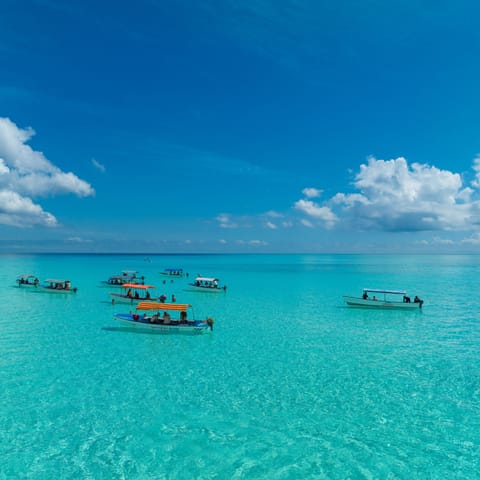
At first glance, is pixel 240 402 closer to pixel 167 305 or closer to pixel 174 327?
pixel 174 327

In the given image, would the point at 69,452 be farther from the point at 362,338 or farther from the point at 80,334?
the point at 362,338

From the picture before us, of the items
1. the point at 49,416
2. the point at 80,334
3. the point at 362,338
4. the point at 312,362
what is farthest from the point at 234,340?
the point at 49,416

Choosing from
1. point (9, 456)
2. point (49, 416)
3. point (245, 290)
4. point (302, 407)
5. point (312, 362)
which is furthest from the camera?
point (245, 290)

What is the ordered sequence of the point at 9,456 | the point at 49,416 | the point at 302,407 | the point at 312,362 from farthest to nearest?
1. the point at 312,362
2. the point at 302,407
3. the point at 49,416
4. the point at 9,456

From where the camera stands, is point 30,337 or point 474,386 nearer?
point 474,386

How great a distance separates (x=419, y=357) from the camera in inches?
1162

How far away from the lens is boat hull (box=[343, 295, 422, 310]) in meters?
52.5

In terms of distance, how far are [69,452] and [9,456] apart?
248cm

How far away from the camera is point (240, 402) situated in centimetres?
2044

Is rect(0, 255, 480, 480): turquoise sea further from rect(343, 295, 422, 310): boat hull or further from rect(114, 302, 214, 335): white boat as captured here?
rect(343, 295, 422, 310): boat hull

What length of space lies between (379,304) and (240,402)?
3963cm

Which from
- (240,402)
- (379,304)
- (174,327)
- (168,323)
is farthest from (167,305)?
(379,304)

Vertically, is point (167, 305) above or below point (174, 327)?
above

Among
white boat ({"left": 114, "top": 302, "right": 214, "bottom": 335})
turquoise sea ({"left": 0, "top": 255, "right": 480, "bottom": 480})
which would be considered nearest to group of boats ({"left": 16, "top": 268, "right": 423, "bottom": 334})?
white boat ({"left": 114, "top": 302, "right": 214, "bottom": 335})
